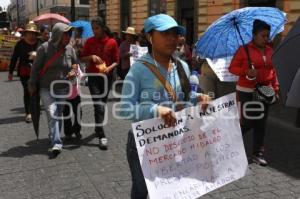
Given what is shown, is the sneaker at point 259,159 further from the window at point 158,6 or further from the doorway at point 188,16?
the doorway at point 188,16

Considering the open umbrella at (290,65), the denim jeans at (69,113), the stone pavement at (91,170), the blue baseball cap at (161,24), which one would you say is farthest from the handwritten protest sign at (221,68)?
the open umbrella at (290,65)

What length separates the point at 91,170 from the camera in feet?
18.2

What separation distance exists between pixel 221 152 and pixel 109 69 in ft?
12.8

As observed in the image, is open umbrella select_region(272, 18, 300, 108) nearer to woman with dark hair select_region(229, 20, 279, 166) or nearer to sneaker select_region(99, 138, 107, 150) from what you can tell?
woman with dark hair select_region(229, 20, 279, 166)

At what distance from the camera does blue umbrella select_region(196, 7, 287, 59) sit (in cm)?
571

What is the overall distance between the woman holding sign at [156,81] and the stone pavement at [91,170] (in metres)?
1.69

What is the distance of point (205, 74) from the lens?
27.0ft

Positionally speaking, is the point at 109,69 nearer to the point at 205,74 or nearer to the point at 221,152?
the point at 205,74

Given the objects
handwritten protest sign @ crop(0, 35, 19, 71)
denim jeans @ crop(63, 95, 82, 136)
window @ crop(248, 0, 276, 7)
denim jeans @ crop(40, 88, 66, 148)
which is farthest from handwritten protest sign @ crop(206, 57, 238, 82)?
handwritten protest sign @ crop(0, 35, 19, 71)

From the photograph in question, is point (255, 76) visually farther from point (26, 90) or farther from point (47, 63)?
point (26, 90)

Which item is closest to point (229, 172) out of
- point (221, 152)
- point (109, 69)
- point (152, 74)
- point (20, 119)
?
point (221, 152)

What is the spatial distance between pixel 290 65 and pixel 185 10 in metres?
15.6

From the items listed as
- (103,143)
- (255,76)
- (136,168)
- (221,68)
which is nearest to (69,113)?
(103,143)

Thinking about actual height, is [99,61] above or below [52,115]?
above
